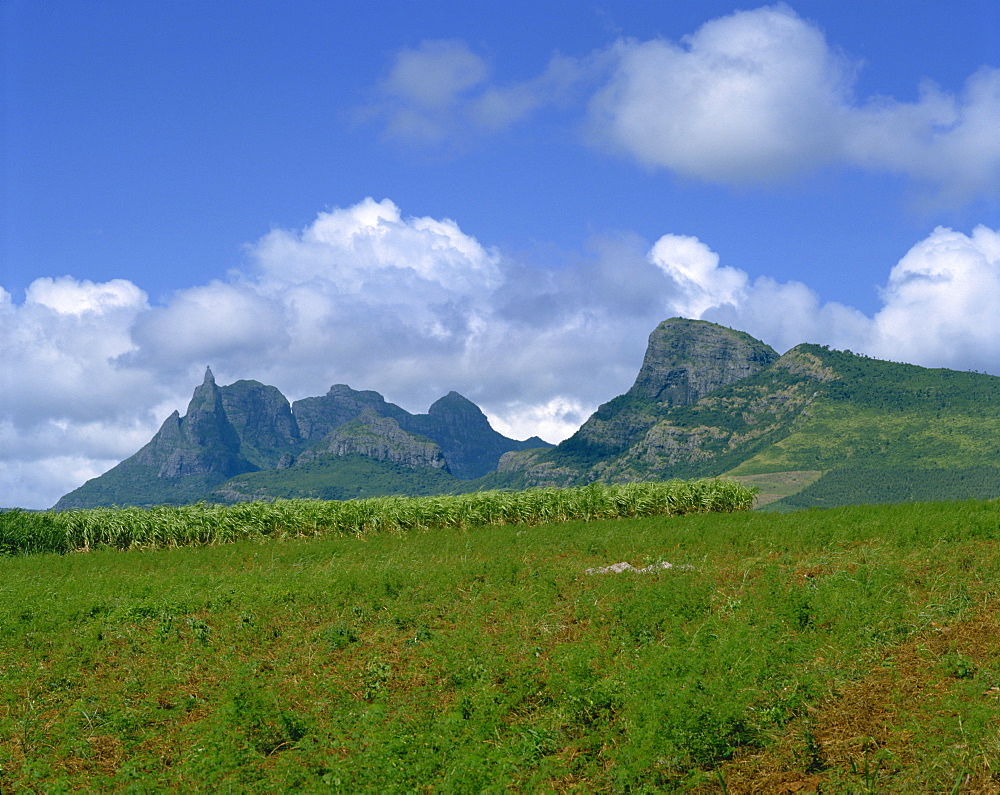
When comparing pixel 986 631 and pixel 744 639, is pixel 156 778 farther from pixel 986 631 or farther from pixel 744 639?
pixel 986 631

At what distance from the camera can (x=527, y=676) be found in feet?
35.4


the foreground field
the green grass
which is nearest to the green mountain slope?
the green grass

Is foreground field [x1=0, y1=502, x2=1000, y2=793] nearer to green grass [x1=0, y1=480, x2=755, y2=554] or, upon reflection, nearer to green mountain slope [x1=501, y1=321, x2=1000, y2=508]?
green grass [x1=0, y1=480, x2=755, y2=554]

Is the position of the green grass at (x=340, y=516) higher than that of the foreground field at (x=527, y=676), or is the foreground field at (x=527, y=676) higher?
the green grass at (x=340, y=516)

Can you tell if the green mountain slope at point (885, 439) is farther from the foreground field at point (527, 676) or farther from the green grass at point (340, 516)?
the foreground field at point (527, 676)

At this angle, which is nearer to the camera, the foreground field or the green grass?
the foreground field

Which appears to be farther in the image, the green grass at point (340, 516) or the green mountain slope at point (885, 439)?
the green mountain slope at point (885, 439)

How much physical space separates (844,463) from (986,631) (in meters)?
149

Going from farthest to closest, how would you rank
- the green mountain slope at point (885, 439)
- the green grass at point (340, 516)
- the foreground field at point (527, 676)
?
the green mountain slope at point (885, 439) < the green grass at point (340, 516) < the foreground field at point (527, 676)

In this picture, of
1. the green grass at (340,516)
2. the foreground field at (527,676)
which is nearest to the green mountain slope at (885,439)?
the green grass at (340,516)

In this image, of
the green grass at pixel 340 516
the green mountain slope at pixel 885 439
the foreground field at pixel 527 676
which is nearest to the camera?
the foreground field at pixel 527 676

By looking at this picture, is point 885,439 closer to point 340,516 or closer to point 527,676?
point 340,516

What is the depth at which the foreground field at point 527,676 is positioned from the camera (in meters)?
8.55

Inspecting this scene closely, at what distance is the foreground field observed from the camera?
855 centimetres
